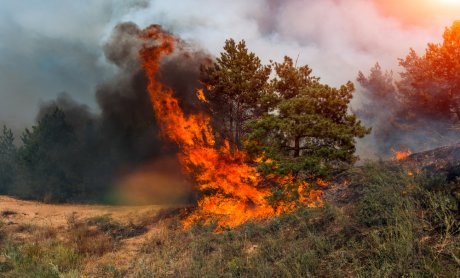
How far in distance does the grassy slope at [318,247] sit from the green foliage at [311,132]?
1.80 m

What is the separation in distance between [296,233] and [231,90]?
49.7 feet

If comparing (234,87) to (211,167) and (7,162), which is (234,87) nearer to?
(211,167)

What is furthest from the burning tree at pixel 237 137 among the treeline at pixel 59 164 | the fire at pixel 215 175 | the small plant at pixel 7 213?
the treeline at pixel 59 164

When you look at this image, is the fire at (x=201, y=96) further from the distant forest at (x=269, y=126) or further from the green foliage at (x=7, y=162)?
the green foliage at (x=7, y=162)

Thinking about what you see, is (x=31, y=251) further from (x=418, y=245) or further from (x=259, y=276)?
(x=418, y=245)

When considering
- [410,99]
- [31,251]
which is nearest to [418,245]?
[31,251]

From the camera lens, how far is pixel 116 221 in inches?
750

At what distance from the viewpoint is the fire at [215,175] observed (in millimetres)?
15155

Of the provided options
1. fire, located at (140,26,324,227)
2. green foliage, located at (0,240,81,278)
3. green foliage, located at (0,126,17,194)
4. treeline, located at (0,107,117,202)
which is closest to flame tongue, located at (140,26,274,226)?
fire, located at (140,26,324,227)

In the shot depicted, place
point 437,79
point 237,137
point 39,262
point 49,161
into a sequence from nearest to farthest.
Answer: point 39,262
point 237,137
point 437,79
point 49,161

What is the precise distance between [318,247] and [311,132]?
8.13m

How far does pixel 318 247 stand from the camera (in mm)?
7254

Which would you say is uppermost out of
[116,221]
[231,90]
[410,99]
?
[410,99]

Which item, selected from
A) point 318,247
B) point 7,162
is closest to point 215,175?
point 318,247
